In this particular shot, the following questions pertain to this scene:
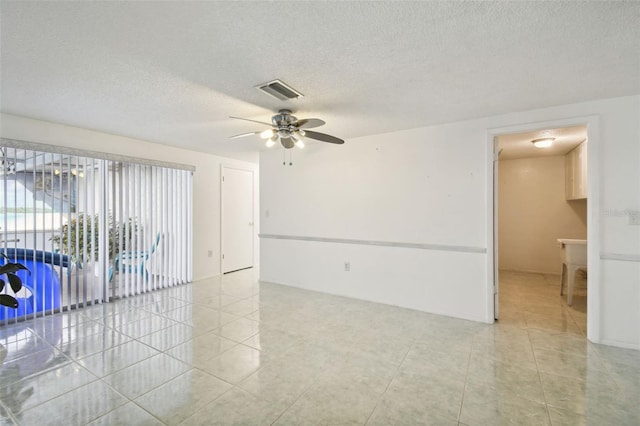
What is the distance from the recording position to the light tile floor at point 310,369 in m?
1.75

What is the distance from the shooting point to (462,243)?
3359 mm

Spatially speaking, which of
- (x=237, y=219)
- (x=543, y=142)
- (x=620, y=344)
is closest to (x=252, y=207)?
(x=237, y=219)

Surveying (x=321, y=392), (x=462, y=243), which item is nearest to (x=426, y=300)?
(x=462, y=243)

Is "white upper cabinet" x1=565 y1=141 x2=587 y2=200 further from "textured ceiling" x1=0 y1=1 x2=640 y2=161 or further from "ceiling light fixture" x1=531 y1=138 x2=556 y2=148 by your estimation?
"textured ceiling" x1=0 y1=1 x2=640 y2=161

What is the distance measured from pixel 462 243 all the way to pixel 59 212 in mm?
4927

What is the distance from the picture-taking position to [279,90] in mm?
2426

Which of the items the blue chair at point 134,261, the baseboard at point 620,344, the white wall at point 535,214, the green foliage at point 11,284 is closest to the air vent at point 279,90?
the green foliage at point 11,284

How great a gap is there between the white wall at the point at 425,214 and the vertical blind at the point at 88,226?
152 centimetres

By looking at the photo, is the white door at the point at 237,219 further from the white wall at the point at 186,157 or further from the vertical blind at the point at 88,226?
the vertical blind at the point at 88,226

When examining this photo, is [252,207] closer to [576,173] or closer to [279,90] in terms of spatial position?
[279,90]

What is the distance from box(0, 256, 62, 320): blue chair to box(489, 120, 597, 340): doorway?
18.4ft

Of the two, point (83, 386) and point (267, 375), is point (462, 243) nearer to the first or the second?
Result: point (267, 375)

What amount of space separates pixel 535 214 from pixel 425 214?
371 centimetres

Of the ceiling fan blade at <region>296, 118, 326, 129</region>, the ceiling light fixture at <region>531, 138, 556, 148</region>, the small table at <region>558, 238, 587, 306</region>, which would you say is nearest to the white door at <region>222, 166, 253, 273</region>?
the ceiling fan blade at <region>296, 118, 326, 129</region>
